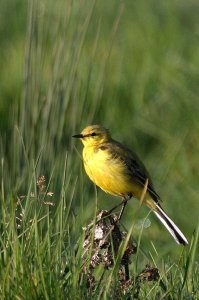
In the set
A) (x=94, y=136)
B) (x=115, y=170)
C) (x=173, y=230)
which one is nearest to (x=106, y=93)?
(x=94, y=136)

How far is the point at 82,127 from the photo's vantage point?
6.06 meters

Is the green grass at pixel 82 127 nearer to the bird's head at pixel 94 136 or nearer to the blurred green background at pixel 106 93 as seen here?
the blurred green background at pixel 106 93

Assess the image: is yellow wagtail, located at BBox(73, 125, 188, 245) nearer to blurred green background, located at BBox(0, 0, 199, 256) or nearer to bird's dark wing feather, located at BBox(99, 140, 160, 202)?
bird's dark wing feather, located at BBox(99, 140, 160, 202)

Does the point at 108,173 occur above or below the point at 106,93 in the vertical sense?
above

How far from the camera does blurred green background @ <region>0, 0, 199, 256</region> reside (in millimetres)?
5508

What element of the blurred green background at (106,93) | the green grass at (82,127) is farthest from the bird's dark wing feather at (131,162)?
the blurred green background at (106,93)

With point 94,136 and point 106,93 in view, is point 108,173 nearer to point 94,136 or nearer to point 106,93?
point 94,136

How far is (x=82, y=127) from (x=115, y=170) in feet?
5.54

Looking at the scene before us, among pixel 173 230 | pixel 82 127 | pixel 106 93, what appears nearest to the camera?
pixel 173 230

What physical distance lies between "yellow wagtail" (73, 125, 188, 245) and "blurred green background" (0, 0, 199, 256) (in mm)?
293

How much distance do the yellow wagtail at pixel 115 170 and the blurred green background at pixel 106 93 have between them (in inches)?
11.5

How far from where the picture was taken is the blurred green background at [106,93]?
18.1ft

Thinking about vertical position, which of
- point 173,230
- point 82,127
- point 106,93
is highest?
point 173,230

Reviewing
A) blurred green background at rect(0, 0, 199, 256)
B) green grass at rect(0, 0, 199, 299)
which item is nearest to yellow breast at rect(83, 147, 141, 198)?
green grass at rect(0, 0, 199, 299)
